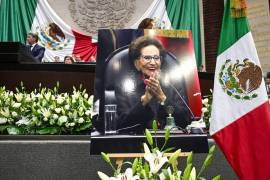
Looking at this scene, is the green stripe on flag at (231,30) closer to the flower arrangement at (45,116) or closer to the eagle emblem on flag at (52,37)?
the flower arrangement at (45,116)

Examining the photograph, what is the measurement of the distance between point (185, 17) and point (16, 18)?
428cm

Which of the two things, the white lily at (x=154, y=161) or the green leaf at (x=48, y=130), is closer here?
the white lily at (x=154, y=161)

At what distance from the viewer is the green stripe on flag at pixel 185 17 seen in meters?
10.5

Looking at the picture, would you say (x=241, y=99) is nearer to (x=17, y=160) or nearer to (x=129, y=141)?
(x=129, y=141)

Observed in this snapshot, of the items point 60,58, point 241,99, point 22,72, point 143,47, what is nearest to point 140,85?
point 143,47

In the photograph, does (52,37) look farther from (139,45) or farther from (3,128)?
(139,45)

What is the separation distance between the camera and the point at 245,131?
297cm

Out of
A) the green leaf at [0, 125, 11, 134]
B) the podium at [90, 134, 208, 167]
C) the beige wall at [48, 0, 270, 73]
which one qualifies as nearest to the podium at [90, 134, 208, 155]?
the podium at [90, 134, 208, 167]

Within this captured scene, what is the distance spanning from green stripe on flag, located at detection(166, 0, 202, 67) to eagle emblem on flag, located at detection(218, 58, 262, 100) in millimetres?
7417

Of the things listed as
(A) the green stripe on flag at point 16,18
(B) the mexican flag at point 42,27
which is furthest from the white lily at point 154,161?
(A) the green stripe on flag at point 16,18

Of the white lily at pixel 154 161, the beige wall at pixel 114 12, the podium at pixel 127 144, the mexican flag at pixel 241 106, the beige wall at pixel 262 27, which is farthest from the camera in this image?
the beige wall at pixel 114 12

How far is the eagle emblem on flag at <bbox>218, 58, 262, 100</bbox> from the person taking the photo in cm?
301

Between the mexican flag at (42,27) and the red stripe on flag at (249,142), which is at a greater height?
the mexican flag at (42,27)

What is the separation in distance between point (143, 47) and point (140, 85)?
29 centimetres
